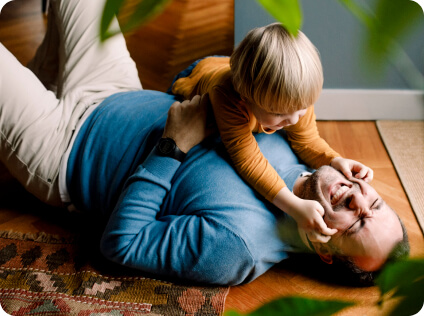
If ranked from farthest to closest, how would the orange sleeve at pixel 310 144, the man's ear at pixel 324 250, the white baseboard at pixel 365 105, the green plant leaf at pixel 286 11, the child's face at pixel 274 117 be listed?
1. the white baseboard at pixel 365 105
2. the orange sleeve at pixel 310 144
3. the man's ear at pixel 324 250
4. the child's face at pixel 274 117
5. the green plant leaf at pixel 286 11

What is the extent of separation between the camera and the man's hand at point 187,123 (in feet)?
3.38

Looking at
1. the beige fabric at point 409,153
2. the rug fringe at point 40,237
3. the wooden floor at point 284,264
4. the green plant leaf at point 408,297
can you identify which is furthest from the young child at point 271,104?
the green plant leaf at point 408,297

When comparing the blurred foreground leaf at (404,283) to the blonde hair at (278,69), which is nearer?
the blurred foreground leaf at (404,283)

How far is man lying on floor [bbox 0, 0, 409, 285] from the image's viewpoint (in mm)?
973

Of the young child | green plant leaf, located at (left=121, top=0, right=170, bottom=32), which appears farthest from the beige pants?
green plant leaf, located at (left=121, top=0, right=170, bottom=32)

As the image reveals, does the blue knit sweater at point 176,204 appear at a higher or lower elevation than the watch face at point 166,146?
lower

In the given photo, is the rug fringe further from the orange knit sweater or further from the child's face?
the child's face

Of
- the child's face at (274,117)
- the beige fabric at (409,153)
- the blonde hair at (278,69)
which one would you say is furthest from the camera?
the beige fabric at (409,153)

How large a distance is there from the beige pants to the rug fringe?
9 centimetres

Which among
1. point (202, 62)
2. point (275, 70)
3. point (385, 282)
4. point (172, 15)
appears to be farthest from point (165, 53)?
point (385, 282)

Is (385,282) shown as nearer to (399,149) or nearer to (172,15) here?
(399,149)

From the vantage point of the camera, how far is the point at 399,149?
1.56 metres

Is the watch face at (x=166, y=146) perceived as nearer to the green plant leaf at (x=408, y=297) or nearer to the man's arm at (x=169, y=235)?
the man's arm at (x=169, y=235)

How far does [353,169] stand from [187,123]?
1.40ft
